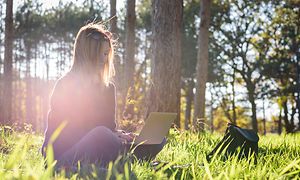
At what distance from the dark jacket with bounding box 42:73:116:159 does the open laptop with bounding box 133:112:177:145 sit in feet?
1.79

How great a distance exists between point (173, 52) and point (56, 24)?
2572cm

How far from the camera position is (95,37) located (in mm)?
4391

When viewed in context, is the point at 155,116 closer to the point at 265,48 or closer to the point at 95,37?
the point at 95,37

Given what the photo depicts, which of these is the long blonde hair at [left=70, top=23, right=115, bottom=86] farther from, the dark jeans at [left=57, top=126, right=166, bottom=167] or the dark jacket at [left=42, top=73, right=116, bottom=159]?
the dark jeans at [left=57, top=126, right=166, bottom=167]

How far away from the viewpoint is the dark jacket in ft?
13.9

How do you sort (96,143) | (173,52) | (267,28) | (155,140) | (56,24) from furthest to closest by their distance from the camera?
(56,24) → (267,28) → (173,52) → (155,140) → (96,143)

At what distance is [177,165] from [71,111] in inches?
44.5

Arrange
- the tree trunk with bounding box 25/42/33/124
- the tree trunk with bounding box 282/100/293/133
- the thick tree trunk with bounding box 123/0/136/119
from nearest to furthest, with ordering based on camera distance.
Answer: the thick tree trunk with bounding box 123/0/136/119, the tree trunk with bounding box 282/100/293/133, the tree trunk with bounding box 25/42/33/124

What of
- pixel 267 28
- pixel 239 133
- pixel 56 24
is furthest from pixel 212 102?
pixel 239 133

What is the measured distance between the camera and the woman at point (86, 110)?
4.04 m

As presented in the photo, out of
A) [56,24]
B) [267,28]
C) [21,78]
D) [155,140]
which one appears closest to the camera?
[155,140]

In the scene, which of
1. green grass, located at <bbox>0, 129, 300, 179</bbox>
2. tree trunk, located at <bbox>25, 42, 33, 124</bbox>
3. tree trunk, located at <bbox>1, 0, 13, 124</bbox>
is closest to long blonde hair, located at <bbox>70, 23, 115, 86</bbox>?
green grass, located at <bbox>0, 129, 300, 179</bbox>

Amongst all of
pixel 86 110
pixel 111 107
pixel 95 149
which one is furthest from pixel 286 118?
pixel 95 149

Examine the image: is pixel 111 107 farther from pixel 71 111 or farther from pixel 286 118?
pixel 286 118
